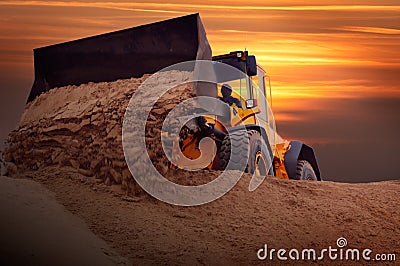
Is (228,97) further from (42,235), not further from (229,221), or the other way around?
(42,235)

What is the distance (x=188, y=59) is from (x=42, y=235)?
3.11 m

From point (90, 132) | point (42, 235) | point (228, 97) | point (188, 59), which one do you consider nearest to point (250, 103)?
point (228, 97)

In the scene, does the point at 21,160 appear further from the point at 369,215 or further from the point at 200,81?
the point at 369,215

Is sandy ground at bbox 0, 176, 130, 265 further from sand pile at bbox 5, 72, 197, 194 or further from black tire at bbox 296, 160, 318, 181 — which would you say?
black tire at bbox 296, 160, 318, 181

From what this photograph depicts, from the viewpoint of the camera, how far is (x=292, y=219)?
6062mm

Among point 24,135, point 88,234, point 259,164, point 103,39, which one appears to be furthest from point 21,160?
point 259,164

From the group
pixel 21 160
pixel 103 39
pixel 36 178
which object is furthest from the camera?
pixel 103 39

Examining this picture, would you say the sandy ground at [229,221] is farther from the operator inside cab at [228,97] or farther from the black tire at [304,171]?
the black tire at [304,171]

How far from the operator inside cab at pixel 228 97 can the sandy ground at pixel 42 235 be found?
127 inches

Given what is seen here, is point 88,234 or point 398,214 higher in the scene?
point 398,214

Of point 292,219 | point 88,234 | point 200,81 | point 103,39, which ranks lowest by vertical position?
point 88,234

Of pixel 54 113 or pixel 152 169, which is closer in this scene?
pixel 152 169

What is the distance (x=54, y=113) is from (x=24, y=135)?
0.50 metres

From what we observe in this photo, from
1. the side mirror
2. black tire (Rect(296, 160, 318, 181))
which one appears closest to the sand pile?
the side mirror
